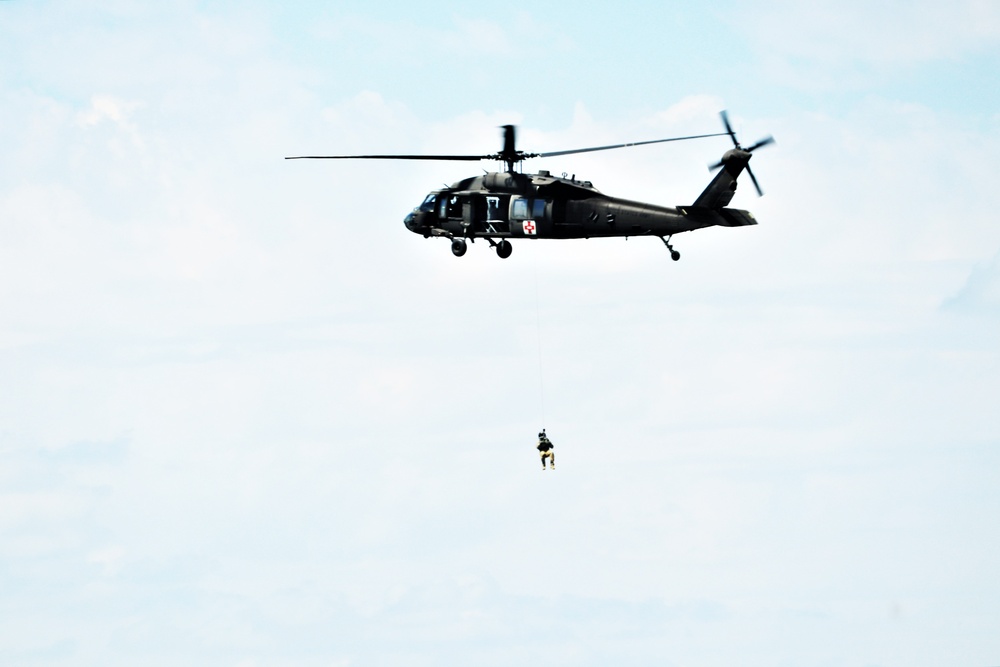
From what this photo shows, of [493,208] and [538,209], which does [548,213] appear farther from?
[493,208]

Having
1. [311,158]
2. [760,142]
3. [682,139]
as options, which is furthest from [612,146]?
[311,158]

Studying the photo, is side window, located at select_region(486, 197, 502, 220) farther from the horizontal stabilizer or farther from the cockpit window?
the horizontal stabilizer

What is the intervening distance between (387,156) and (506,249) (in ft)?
28.8

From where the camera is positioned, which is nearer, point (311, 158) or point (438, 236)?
point (311, 158)

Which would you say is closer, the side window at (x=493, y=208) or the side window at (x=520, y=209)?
the side window at (x=520, y=209)

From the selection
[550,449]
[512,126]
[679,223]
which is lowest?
[550,449]

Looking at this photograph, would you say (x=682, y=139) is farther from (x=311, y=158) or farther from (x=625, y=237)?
(x=311, y=158)

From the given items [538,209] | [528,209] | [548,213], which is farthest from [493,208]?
[548,213]

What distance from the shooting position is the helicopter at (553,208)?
9006 centimetres

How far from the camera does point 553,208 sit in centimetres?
9231

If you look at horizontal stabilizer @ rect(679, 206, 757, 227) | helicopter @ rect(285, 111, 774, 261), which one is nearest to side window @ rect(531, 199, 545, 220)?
helicopter @ rect(285, 111, 774, 261)

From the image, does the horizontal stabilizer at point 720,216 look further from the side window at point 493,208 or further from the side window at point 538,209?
the side window at point 493,208

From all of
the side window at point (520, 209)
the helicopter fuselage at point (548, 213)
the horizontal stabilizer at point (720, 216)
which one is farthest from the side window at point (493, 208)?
the horizontal stabilizer at point (720, 216)

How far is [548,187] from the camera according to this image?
92312 millimetres
